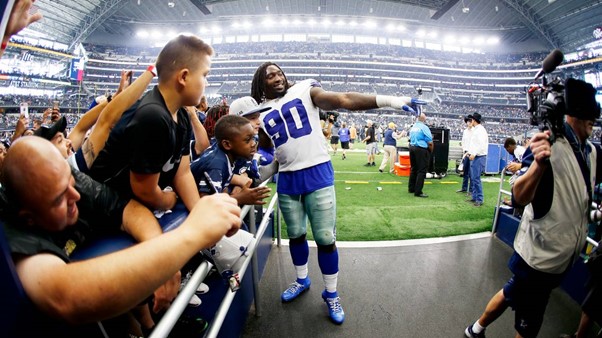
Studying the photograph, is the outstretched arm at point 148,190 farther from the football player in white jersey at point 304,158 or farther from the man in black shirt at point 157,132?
the football player in white jersey at point 304,158

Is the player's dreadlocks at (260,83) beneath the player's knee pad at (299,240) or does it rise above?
above

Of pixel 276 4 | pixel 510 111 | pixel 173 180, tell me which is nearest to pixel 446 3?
pixel 276 4

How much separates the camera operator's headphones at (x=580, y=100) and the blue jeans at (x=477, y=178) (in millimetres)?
4807

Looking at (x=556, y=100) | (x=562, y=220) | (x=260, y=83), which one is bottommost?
(x=562, y=220)

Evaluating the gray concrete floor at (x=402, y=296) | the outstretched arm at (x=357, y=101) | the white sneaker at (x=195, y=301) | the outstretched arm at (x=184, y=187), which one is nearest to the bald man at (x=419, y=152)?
the gray concrete floor at (x=402, y=296)

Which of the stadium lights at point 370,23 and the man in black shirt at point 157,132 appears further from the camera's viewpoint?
the stadium lights at point 370,23

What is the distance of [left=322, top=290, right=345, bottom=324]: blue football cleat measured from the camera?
8.50 feet

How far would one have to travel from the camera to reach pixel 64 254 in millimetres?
714

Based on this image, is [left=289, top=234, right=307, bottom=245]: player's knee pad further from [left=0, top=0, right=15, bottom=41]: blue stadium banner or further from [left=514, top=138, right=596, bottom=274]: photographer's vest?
[left=0, top=0, right=15, bottom=41]: blue stadium banner

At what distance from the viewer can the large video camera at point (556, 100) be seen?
1643 mm

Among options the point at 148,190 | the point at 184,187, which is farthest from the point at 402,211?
the point at 148,190

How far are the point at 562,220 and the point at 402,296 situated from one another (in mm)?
1677

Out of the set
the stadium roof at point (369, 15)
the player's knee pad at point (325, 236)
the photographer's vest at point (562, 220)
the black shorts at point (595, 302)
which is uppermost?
the stadium roof at point (369, 15)

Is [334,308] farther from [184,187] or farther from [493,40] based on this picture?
[493,40]
